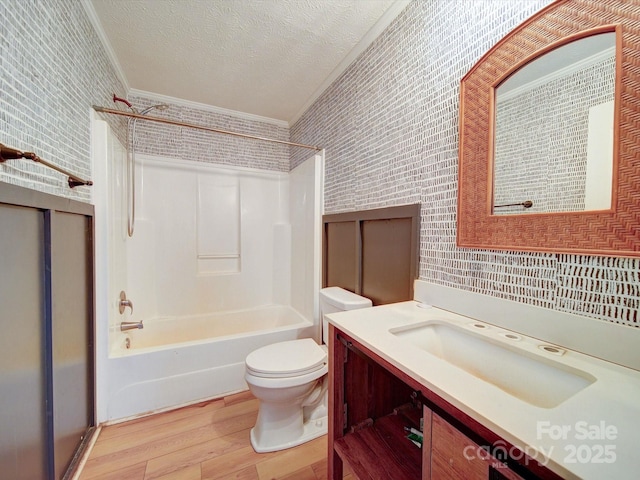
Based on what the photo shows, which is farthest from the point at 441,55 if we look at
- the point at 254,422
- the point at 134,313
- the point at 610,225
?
the point at 134,313

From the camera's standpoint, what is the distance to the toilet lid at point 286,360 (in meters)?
1.29

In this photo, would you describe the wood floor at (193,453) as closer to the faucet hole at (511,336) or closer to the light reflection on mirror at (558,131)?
the faucet hole at (511,336)

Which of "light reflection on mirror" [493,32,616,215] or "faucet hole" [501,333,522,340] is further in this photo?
"faucet hole" [501,333,522,340]

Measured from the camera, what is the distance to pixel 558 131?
0.80 metres

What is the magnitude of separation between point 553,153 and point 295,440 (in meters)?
1.78

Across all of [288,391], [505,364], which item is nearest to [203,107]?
[288,391]

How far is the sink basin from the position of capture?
67 cm

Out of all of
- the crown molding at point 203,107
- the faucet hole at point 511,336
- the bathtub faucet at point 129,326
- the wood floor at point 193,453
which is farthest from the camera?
the crown molding at point 203,107

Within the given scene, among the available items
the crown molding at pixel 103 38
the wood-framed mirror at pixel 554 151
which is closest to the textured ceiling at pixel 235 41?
the crown molding at pixel 103 38

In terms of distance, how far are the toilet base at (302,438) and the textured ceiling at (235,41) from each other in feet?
7.38

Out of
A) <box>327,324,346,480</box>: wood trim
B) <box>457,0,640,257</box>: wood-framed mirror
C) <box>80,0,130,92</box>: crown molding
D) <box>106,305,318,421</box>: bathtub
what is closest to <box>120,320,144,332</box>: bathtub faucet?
<box>106,305,318,421</box>: bathtub

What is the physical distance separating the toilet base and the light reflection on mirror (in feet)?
4.47

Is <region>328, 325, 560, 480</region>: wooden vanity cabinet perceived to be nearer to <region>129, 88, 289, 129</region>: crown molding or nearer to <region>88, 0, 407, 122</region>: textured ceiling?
<region>88, 0, 407, 122</region>: textured ceiling

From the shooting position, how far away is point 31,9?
913mm
